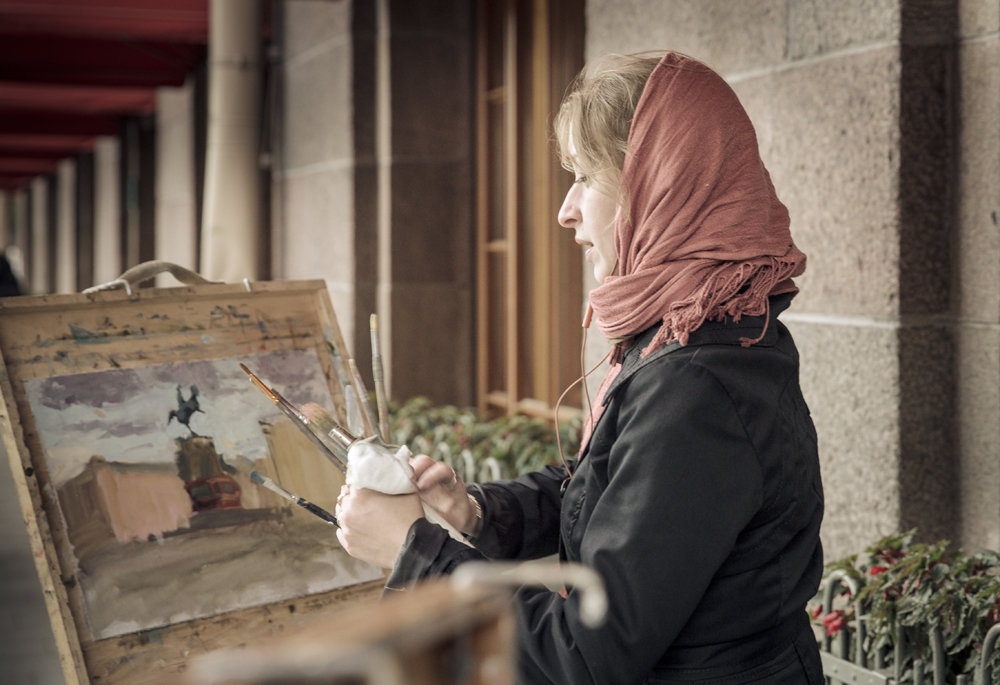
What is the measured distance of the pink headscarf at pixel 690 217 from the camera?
4.94 ft

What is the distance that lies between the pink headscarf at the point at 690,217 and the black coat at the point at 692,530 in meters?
0.05

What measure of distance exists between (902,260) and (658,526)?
141cm

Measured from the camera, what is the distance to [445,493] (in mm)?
1741

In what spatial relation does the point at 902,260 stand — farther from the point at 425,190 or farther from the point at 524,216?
the point at 425,190

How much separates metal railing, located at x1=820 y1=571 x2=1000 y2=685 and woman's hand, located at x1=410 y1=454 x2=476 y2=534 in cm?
99

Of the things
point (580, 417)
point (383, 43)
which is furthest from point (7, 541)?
point (580, 417)

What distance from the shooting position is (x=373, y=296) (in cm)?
494

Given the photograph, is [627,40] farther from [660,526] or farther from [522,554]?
[660,526]

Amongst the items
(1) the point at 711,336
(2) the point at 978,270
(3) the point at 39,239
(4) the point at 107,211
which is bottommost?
(1) the point at 711,336

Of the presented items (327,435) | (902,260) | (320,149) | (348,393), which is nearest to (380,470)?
(327,435)

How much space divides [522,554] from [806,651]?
509 millimetres

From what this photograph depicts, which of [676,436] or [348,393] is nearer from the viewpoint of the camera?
[676,436]

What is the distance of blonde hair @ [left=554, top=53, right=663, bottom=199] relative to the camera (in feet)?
5.19

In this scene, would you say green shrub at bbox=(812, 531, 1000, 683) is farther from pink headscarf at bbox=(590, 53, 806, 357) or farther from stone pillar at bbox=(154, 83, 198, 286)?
stone pillar at bbox=(154, 83, 198, 286)
